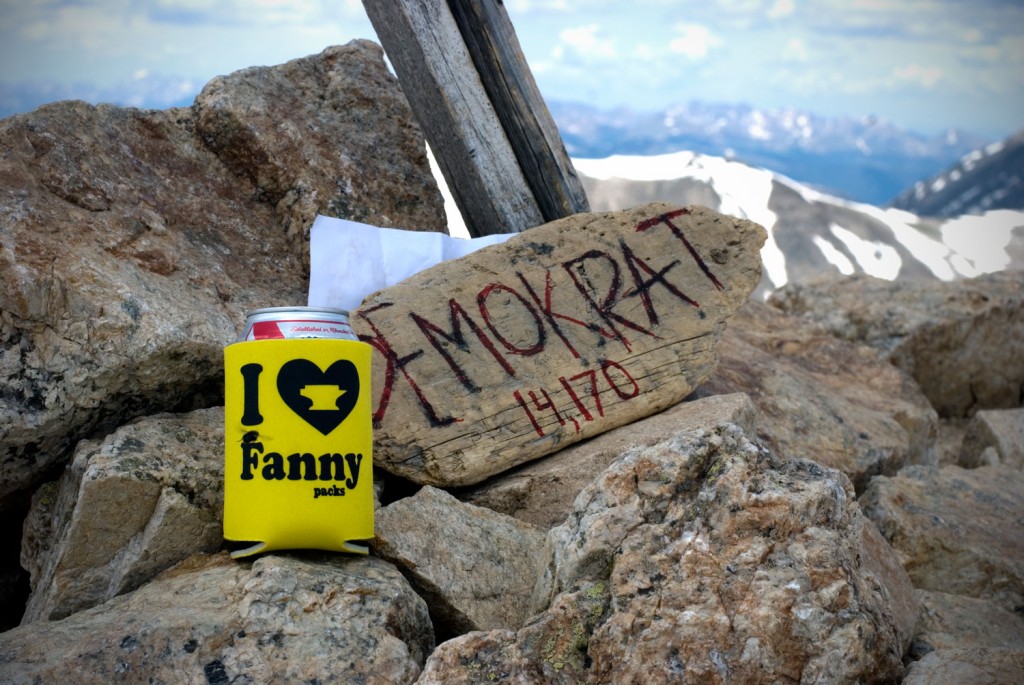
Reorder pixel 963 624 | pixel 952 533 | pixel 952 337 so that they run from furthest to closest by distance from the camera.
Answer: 1. pixel 952 337
2. pixel 952 533
3. pixel 963 624

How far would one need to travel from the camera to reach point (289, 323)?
268cm

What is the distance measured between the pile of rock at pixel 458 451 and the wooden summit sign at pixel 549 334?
1 cm

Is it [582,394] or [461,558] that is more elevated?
[582,394]

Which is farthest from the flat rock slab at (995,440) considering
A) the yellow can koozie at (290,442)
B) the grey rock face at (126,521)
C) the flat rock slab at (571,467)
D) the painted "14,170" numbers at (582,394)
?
the grey rock face at (126,521)

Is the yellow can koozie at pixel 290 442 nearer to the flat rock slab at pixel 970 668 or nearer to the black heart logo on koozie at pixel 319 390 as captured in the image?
the black heart logo on koozie at pixel 319 390

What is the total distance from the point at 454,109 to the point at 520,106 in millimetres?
319

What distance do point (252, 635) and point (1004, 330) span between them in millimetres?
5461

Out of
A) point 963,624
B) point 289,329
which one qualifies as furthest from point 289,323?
point 963,624

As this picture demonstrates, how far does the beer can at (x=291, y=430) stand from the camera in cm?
267

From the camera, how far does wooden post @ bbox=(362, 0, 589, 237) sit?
14.9ft

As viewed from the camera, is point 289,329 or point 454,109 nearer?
point 289,329

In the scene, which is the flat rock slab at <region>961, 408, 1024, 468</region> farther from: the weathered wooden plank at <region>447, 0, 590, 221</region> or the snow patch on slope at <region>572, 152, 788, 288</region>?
the snow patch on slope at <region>572, 152, 788, 288</region>

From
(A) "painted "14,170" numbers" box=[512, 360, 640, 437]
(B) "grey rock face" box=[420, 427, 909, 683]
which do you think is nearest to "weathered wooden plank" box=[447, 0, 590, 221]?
(A) "painted "14,170" numbers" box=[512, 360, 640, 437]

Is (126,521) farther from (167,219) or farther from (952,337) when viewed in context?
(952,337)
